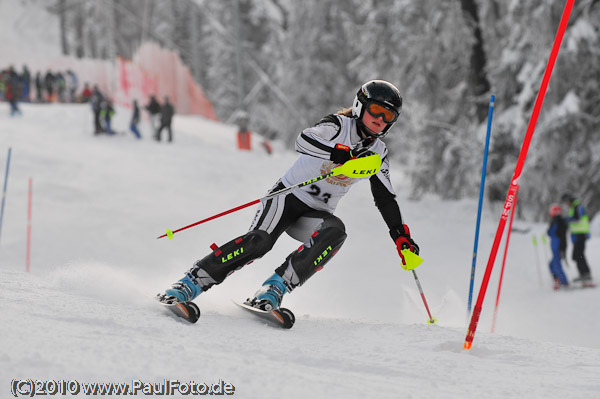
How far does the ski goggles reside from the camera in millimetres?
4180

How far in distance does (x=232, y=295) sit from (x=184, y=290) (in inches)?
90.8

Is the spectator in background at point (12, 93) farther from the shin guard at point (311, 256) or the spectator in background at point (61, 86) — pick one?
the shin guard at point (311, 256)

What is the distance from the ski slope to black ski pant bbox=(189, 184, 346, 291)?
31 cm

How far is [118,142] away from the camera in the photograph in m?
18.2

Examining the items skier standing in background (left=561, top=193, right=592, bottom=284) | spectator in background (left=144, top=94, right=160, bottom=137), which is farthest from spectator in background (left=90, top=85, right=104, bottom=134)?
skier standing in background (left=561, top=193, right=592, bottom=284)

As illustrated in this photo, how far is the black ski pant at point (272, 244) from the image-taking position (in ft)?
13.4

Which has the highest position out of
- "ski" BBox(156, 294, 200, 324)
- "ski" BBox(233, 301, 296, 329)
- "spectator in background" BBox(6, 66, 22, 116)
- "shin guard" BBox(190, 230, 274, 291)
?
"spectator in background" BBox(6, 66, 22, 116)

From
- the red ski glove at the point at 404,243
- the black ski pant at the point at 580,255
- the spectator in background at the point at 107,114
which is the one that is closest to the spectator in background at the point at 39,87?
the spectator in background at the point at 107,114

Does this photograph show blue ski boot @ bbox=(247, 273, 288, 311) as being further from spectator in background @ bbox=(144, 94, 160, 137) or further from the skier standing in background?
spectator in background @ bbox=(144, 94, 160, 137)

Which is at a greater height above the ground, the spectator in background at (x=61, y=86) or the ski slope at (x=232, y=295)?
the spectator in background at (x=61, y=86)

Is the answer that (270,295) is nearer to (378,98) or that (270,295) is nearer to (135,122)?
(378,98)

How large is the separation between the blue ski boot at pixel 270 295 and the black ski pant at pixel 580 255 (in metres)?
6.59

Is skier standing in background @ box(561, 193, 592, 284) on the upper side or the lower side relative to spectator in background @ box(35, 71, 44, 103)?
lower

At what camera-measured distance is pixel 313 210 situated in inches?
181
